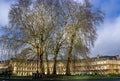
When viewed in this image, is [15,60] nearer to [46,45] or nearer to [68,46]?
[46,45]

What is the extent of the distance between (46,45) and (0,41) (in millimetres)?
9207

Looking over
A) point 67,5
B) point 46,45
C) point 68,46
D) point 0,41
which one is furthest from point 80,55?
point 0,41

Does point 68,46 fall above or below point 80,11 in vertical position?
below

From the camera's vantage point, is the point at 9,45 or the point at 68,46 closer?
the point at 9,45

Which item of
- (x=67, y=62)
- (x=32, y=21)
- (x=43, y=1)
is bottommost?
(x=67, y=62)

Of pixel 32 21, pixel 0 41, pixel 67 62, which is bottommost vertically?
pixel 67 62

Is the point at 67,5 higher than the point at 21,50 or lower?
higher

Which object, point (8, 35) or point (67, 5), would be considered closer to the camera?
point (8, 35)

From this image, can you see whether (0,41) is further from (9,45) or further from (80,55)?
(80,55)

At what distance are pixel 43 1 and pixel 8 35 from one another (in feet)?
33.1

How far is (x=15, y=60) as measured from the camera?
58688 millimetres

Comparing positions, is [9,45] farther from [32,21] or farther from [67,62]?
[67,62]

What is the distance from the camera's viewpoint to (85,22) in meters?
60.4

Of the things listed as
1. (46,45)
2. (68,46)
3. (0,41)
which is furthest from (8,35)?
(68,46)
